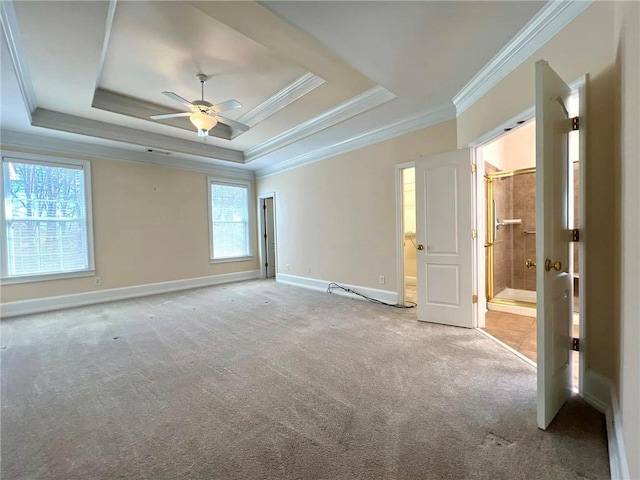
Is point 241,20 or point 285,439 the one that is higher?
point 241,20

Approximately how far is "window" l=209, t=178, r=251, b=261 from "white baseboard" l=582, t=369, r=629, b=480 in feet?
21.1

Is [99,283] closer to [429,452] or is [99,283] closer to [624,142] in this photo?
[429,452]

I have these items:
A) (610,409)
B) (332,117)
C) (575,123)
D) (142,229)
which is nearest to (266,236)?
Result: (142,229)

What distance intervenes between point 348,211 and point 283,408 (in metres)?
3.67

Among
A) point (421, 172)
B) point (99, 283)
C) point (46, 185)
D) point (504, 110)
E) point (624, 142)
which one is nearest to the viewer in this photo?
point (624, 142)

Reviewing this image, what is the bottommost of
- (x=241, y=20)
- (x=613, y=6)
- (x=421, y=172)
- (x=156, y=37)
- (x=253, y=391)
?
(x=253, y=391)

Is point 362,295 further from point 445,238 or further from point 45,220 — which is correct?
point 45,220

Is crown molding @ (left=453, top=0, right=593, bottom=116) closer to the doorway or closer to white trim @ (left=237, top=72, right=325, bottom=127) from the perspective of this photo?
white trim @ (left=237, top=72, right=325, bottom=127)

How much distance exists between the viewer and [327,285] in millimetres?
5598

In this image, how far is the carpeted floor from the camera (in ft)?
4.81

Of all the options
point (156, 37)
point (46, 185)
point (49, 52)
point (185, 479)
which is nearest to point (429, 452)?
point (185, 479)

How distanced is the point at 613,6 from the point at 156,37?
339 centimetres

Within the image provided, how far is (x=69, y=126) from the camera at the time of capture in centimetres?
430

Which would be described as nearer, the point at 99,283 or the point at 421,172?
the point at 421,172
